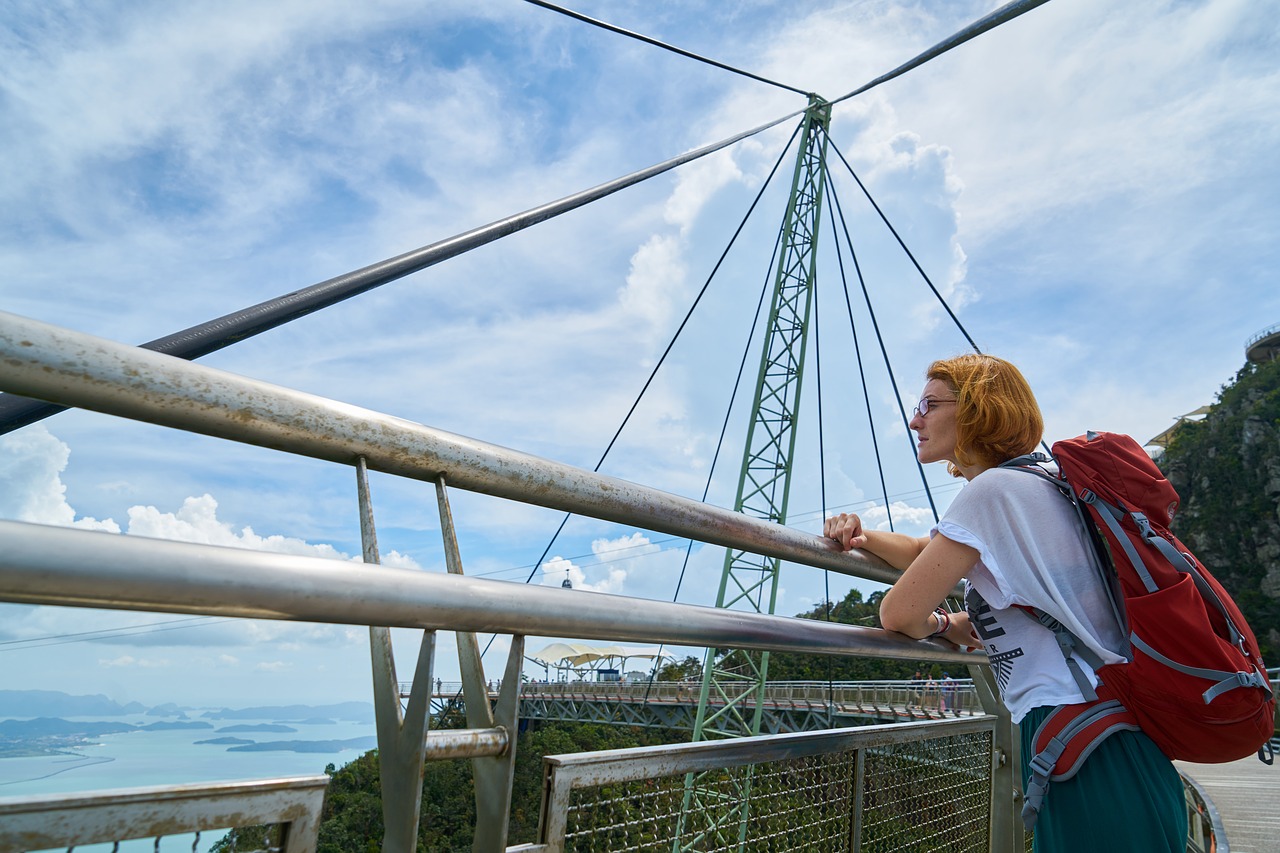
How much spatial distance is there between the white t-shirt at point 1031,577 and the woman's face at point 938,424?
0.21m

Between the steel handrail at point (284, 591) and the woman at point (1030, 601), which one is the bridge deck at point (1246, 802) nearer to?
the woman at point (1030, 601)

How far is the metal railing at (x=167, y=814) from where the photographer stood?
0.48 meters

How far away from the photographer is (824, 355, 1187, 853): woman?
1.00 metres

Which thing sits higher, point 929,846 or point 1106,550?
point 1106,550

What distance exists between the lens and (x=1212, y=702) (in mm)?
947

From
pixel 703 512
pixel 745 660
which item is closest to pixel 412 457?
pixel 703 512

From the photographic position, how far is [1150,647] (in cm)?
97

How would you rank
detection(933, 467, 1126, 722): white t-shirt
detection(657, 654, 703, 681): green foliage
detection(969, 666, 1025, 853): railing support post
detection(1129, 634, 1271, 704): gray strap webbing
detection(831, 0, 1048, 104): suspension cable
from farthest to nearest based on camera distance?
1. detection(657, 654, 703, 681): green foliage
2. detection(831, 0, 1048, 104): suspension cable
3. detection(969, 666, 1025, 853): railing support post
4. detection(933, 467, 1126, 722): white t-shirt
5. detection(1129, 634, 1271, 704): gray strap webbing

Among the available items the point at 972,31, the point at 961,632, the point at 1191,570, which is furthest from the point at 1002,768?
the point at 972,31

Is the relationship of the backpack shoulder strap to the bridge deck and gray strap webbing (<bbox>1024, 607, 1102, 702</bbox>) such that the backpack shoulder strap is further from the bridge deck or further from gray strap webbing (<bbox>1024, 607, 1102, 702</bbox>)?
the bridge deck

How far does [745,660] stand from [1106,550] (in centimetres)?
2082

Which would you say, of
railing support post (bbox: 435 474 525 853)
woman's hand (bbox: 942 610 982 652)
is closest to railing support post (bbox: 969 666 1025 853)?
woman's hand (bbox: 942 610 982 652)

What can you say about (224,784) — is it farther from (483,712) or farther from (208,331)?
(208,331)

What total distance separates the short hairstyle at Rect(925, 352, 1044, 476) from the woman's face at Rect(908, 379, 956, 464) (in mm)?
23
